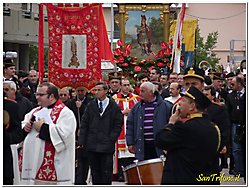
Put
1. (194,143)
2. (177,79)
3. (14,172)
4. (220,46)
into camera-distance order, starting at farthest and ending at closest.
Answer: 1. (220,46)
2. (177,79)
3. (14,172)
4. (194,143)

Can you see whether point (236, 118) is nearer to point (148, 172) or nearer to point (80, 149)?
point (80, 149)

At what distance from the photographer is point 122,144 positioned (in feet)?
44.1

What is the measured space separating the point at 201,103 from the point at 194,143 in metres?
0.48

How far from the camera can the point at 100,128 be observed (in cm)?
1120

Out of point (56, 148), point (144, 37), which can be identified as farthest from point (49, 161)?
point (144, 37)

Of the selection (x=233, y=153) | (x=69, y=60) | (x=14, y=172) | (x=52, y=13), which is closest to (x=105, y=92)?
(x=69, y=60)

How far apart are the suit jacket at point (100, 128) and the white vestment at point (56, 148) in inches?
63.2

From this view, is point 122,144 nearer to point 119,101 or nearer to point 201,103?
point 119,101

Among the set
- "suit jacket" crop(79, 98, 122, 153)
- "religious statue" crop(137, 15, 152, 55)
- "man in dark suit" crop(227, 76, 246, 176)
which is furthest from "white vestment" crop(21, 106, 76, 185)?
"religious statue" crop(137, 15, 152, 55)

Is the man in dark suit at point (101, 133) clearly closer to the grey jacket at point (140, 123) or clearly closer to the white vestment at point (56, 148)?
the grey jacket at point (140, 123)

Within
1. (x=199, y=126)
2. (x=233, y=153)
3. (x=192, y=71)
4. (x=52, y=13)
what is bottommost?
(x=233, y=153)

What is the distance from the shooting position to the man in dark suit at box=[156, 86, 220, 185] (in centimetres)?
743

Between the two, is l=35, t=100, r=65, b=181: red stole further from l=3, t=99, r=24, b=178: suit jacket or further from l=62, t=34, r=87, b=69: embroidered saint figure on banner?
l=62, t=34, r=87, b=69: embroidered saint figure on banner

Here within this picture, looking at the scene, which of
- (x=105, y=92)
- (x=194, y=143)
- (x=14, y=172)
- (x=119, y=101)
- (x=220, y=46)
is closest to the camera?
(x=194, y=143)
